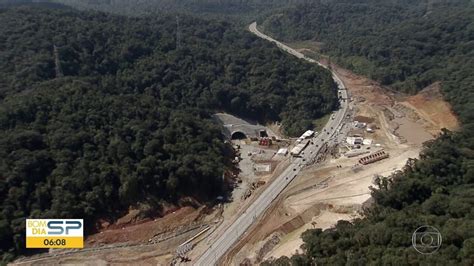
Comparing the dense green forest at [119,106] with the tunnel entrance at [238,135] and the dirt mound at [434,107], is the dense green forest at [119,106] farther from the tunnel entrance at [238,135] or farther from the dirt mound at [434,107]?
the dirt mound at [434,107]

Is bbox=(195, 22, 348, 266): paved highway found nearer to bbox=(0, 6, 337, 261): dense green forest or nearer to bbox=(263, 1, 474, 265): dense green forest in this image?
bbox=(0, 6, 337, 261): dense green forest

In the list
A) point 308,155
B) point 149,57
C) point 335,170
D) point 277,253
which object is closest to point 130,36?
point 149,57

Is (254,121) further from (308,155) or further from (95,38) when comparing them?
(95,38)

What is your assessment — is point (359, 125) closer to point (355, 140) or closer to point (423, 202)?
point (355, 140)

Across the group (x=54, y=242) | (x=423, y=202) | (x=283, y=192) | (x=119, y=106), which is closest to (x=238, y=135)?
(x=283, y=192)

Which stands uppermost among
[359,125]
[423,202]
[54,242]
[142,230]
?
[423,202]

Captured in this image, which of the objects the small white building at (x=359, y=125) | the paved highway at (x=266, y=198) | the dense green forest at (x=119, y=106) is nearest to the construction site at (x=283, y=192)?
the small white building at (x=359, y=125)

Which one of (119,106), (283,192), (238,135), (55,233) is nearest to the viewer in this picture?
(55,233)
